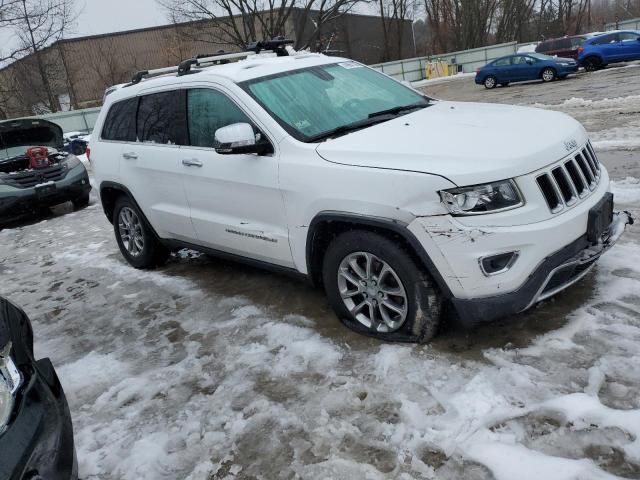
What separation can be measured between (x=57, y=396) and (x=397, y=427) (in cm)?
163

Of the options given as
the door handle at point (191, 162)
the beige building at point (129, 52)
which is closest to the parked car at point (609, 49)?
the beige building at point (129, 52)

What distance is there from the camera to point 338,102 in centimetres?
409

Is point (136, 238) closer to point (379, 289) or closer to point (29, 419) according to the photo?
point (379, 289)

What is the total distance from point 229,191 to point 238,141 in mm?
597

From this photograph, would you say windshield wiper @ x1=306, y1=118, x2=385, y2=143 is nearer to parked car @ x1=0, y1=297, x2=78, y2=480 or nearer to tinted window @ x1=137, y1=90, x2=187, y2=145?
tinted window @ x1=137, y1=90, x2=187, y2=145

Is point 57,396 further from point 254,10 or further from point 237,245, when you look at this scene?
point 254,10

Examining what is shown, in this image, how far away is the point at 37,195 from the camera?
942 centimetres

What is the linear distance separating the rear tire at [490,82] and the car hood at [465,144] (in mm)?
21402

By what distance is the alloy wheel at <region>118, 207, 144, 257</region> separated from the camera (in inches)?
224

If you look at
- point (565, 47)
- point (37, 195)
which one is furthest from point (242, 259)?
point (565, 47)

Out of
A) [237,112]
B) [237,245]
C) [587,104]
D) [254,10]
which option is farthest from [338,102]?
[254,10]

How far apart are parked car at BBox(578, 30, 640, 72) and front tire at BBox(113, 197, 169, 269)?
22589mm

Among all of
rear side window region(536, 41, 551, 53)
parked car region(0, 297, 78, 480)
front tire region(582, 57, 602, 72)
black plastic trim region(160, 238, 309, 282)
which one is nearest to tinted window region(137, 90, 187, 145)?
black plastic trim region(160, 238, 309, 282)

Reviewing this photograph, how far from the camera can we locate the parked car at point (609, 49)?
22091 millimetres
